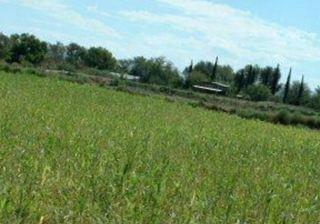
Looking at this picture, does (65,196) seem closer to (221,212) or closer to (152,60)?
(221,212)

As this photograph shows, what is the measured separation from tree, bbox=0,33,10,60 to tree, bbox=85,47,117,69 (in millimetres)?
17800

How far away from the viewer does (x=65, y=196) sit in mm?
5195

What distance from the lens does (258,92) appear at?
83250 millimetres

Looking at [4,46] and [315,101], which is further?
[4,46]

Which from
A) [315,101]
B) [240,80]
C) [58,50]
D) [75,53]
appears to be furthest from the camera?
[58,50]

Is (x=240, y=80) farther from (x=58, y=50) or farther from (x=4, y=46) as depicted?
(x=58, y=50)

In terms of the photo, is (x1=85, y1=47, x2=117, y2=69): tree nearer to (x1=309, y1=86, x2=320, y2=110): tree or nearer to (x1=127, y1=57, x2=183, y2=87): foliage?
(x1=127, y1=57, x2=183, y2=87): foliage

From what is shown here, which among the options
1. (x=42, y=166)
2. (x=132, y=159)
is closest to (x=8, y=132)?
(x=132, y=159)

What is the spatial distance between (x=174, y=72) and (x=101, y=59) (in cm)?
1480

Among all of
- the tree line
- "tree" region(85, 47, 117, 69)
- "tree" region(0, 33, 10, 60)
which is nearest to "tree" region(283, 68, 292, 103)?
the tree line

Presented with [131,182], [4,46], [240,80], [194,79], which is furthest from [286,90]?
[131,182]

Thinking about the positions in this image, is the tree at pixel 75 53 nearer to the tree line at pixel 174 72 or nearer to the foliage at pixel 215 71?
the tree line at pixel 174 72

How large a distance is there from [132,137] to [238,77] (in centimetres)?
8478

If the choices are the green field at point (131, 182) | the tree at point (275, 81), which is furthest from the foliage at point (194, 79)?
the green field at point (131, 182)
